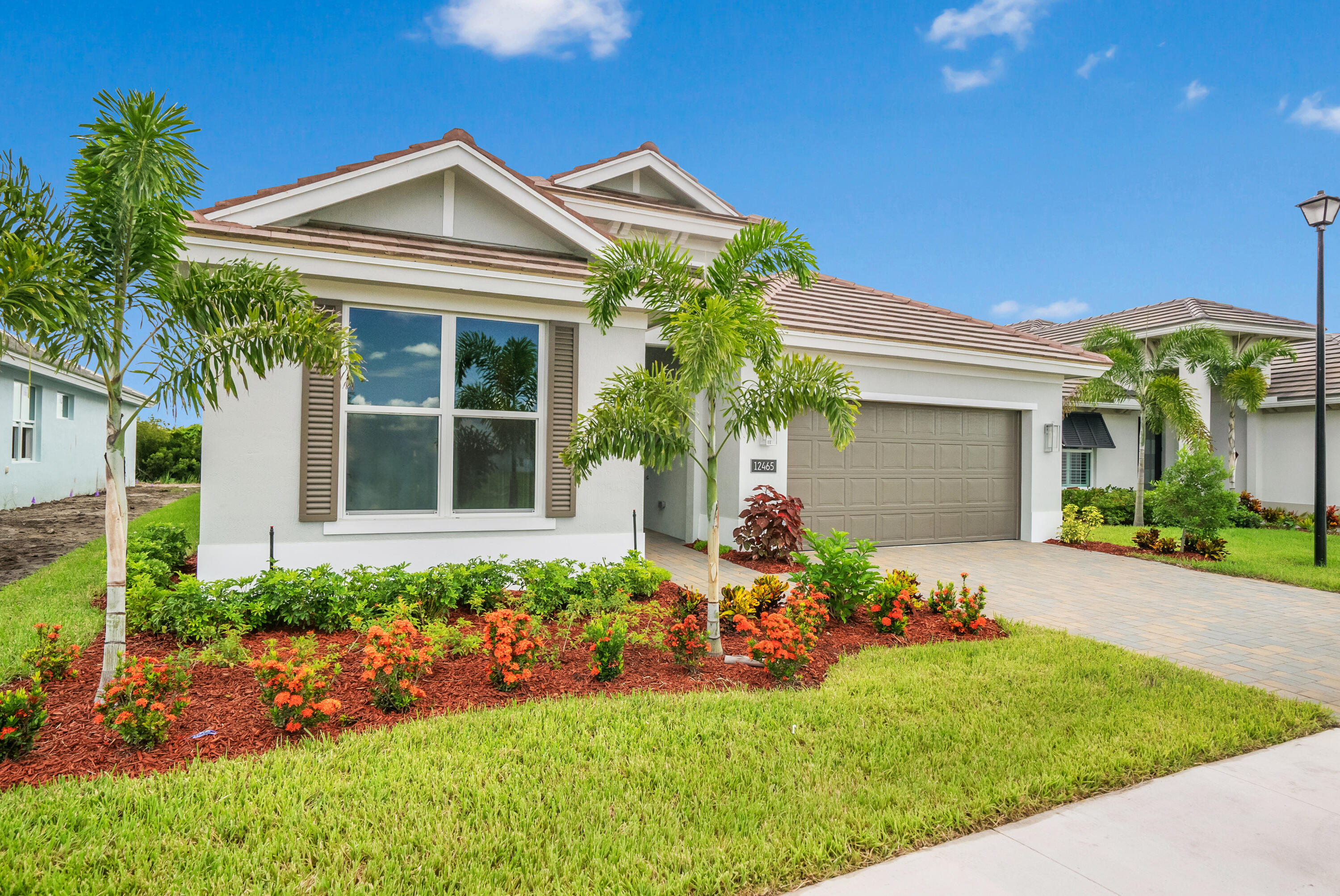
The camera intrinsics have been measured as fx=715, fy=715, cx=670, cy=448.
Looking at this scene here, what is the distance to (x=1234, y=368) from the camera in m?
18.3

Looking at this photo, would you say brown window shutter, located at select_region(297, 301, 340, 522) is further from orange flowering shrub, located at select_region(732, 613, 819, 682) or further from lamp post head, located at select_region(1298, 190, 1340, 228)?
lamp post head, located at select_region(1298, 190, 1340, 228)

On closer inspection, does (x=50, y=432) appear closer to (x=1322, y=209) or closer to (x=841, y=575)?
(x=841, y=575)

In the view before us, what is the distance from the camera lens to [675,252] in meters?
5.82

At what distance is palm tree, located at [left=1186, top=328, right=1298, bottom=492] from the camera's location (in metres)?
17.3

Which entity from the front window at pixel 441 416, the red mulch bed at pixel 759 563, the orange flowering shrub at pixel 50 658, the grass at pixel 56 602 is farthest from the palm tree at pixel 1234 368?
the grass at pixel 56 602

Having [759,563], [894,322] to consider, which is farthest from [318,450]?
[894,322]

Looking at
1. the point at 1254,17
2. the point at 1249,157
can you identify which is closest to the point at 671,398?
the point at 1254,17

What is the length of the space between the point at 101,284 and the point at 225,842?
3.35 m

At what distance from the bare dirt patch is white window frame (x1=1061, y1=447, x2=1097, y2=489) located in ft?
65.4

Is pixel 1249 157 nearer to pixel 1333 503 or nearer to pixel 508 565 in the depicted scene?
pixel 1333 503

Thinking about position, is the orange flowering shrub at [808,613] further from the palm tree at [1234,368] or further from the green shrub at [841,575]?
the palm tree at [1234,368]

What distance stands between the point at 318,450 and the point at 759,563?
5908 mm

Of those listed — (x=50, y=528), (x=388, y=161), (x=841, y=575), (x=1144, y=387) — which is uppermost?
(x=388, y=161)

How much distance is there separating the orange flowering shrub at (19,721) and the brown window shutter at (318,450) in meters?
3.27
